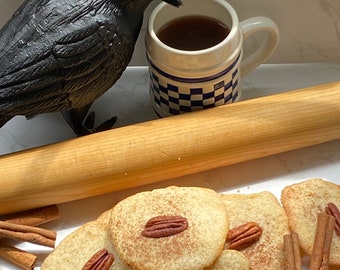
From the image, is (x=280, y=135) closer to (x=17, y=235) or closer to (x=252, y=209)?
(x=252, y=209)

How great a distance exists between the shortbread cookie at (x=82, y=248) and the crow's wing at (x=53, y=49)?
161mm

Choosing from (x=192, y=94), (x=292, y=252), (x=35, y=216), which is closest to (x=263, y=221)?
(x=292, y=252)

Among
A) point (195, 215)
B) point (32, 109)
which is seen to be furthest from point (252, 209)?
point (32, 109)

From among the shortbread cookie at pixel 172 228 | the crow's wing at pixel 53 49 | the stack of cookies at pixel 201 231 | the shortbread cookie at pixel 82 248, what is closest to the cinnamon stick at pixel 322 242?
the stack of cookies at pixel 201 231

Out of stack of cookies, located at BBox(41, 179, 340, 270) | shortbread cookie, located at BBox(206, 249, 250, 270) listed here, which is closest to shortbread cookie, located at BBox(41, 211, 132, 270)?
stack of cookies, located at BBox(41, 179, 340, 270)

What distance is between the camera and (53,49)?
2.76 feet

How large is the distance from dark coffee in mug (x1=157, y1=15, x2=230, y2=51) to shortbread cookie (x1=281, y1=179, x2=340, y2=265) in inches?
8.5

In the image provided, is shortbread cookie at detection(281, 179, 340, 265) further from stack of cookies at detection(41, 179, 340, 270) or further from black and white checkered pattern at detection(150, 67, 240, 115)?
black and white checkered pattern at detection(150, 67, 240, 115)

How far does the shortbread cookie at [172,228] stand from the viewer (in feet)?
2.67

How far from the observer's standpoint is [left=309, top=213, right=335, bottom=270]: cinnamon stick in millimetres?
836

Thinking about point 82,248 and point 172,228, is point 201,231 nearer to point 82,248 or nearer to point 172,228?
point 172,228

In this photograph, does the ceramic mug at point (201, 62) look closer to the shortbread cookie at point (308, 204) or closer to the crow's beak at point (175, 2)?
the crow's beak at point (175, 2)

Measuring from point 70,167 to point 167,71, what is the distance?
17cm

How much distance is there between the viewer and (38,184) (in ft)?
2.94
